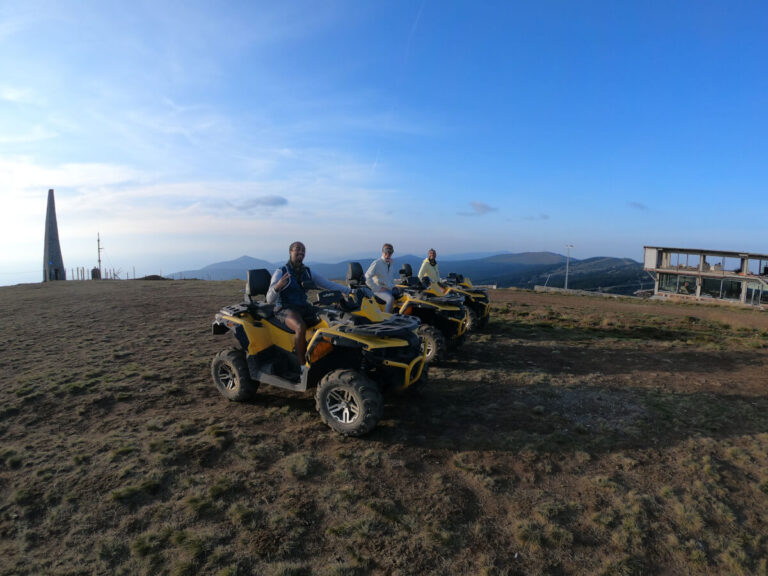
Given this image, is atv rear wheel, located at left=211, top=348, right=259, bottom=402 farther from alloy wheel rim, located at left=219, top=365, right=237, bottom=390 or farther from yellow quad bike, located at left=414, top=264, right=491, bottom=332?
yellow quad bike, located at left=414, top=264, right=491, bottom=332

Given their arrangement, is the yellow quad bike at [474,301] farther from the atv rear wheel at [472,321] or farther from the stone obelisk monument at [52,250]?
the stone obelisk monument at [52,250]

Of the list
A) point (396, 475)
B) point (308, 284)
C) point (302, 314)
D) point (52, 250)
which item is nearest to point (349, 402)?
point (396, 475)

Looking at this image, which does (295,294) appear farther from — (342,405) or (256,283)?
(342,405)

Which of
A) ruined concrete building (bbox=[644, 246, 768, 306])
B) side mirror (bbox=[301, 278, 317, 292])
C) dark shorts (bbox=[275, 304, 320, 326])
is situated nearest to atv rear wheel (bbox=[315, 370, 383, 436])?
dark shorts (bbox=[275, 304, 320, 326])

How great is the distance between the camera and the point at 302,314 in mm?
5609

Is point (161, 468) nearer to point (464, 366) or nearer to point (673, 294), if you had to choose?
point (464, 366)

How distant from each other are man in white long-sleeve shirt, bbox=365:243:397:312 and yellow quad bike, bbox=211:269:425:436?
3083 mm

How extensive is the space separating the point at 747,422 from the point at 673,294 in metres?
37.2

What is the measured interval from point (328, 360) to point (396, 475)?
1670 millimetres

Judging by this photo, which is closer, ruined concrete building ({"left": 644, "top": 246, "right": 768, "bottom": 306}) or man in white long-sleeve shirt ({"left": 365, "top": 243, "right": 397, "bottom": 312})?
man in white long-sleeve shirt ({"left": 365, "top": 243, "right": 397, "bottom": 312})

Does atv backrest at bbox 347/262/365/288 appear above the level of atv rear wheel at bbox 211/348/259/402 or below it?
above

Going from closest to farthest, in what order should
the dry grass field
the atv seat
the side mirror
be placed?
the dry grass field → the side mirror → the atv seat

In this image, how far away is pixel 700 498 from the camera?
3787 millimetres

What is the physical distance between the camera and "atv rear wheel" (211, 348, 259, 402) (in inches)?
230
